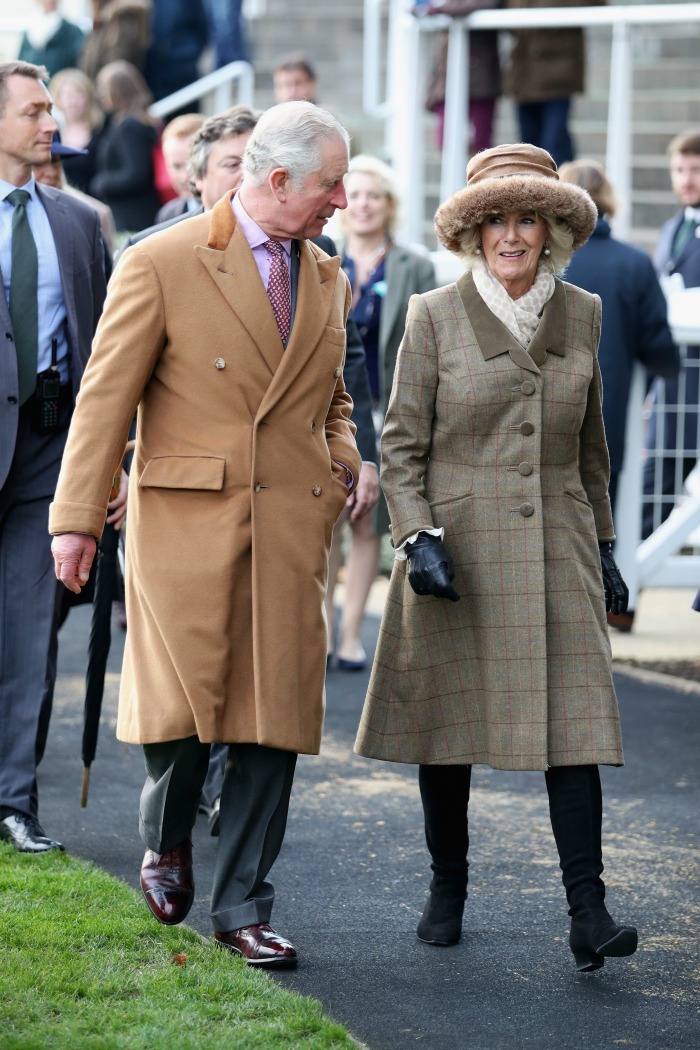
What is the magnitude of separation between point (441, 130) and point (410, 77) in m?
0.54

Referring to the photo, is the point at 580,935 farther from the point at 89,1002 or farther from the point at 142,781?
the point at 142,781

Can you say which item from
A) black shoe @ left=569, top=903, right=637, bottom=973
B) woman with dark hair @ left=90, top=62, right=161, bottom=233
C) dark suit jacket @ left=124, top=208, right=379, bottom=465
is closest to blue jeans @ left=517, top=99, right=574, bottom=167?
woman with dark hair @ left=90, top=62, right=161, bottom=233

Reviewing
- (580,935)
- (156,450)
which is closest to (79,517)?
(156,450)

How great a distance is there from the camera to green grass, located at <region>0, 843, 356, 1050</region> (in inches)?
163

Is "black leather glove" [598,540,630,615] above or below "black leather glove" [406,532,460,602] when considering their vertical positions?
below

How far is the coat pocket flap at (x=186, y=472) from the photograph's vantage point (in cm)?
460

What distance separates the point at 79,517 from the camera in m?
4.59

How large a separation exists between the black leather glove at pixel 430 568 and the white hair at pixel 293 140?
942 mm

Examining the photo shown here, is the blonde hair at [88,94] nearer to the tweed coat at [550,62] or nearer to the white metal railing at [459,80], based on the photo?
the white metal railing at [459,80]

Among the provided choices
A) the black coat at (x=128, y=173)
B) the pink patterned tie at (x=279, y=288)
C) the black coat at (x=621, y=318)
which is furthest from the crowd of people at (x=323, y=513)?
the black coat at (x=128, y=173)

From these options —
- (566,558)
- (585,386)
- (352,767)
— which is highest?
(585,386)

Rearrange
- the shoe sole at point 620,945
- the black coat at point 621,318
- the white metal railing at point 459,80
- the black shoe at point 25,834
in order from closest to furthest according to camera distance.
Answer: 1. the shoe sole at point 620,945
2. the black shoe at point 25,834
3. the black coat at point 621,318
4. the white metal railing at point 459,80

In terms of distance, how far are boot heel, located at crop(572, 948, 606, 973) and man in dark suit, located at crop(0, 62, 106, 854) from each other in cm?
181

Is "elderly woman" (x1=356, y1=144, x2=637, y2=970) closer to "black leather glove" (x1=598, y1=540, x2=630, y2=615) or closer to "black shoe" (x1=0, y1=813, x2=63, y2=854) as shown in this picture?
"black leather glove" (x1=598, y1=540, x2=630, y2=615)
